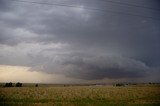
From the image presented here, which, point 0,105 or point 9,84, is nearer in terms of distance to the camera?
point 0,105

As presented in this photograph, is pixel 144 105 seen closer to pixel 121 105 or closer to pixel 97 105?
pixel 121 105

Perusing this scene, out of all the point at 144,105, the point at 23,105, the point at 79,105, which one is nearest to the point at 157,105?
the point at 144,105

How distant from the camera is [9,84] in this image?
131m

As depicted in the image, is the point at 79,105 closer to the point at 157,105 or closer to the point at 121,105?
the point at 121,105

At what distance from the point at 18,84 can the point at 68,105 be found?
112 meters

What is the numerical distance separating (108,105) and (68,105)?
4896mm

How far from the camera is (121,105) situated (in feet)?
92.7

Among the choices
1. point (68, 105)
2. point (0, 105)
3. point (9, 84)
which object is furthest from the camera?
point (9, 84)

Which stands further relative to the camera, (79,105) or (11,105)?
(79,105)

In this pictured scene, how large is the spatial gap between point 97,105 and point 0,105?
37.4 ft

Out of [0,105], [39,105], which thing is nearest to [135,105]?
[39,105]

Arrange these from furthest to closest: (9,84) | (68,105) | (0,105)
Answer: (9,84) → (68,105) → (0,105)

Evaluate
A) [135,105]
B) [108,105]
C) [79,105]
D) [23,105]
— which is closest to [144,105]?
[135,105]

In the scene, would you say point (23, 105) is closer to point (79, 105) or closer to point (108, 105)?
point (79, 105)
